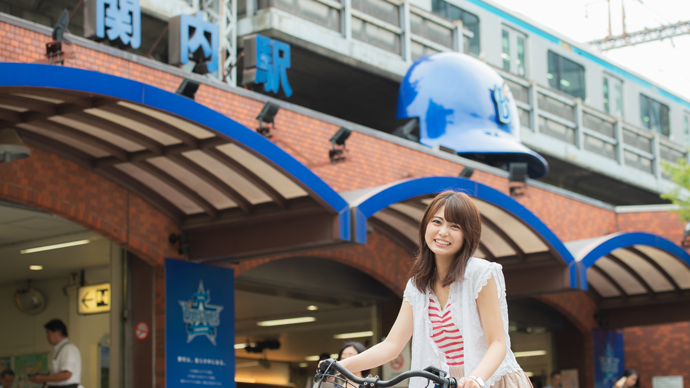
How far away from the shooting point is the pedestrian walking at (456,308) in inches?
143

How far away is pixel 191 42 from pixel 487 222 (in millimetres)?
5053

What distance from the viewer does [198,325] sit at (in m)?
11.6

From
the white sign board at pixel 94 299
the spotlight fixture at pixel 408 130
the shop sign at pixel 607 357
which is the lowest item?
the shop sign at pixel 607 357

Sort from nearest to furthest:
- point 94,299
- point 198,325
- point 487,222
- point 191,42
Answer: point 198,325 < point 94,299 < point 191,42 < point 487,222

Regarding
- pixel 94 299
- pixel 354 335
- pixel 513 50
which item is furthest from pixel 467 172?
pixel 513 50

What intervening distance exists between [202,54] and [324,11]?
5.83m

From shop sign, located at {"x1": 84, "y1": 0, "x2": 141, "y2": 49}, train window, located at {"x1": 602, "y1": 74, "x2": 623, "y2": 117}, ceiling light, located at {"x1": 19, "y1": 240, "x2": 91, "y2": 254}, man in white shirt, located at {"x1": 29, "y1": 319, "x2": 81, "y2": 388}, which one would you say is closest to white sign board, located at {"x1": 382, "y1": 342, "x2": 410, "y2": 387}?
ceiling light, located at {"x1": 19, "y1": 240, "x2": 91, "y2": 254}

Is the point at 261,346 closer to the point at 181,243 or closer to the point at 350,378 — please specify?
the point at 181,243

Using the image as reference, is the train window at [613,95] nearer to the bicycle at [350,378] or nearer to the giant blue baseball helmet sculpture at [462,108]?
the giant blue baseball helmet sculpture at [462,108]

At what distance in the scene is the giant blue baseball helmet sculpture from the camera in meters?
17.6

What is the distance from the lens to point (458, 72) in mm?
18219

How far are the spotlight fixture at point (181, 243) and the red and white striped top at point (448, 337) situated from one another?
8248 millimetres

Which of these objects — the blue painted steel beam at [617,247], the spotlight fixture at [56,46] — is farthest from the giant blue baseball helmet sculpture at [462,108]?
the spotlight fixture at [56,46]

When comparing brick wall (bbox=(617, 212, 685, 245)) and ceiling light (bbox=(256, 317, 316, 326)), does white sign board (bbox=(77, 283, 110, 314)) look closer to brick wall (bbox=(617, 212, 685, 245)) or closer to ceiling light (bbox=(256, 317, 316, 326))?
ceiling light (bbox=(256, 317, 316, 326))
